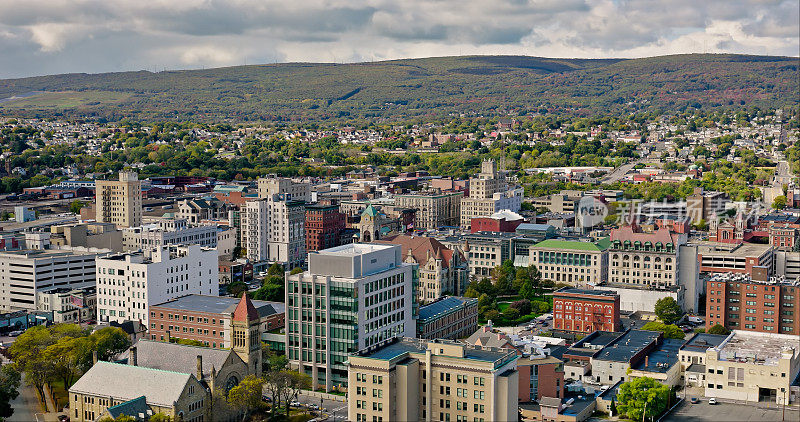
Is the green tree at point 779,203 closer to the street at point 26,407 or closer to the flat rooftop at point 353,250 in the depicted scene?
the flat rooftop at point 353,250

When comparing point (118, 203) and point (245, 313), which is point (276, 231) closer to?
point (118, 203)

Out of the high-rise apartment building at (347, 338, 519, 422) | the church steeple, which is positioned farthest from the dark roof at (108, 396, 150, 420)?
the high-rise apartment building at (347, 338, 519, 422)

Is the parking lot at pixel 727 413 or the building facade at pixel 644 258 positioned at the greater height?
the building facade at pixel 644 258

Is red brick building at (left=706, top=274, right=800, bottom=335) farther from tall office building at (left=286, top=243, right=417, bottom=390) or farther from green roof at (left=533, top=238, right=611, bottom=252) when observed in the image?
tall office building at (left=286, top=243, right=417, bottom=390)

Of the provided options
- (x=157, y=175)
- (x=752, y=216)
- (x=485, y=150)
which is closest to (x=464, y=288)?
(x=752, y=216)

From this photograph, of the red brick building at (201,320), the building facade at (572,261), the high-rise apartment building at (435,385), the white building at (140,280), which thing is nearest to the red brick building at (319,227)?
the building facade at (572,261)
